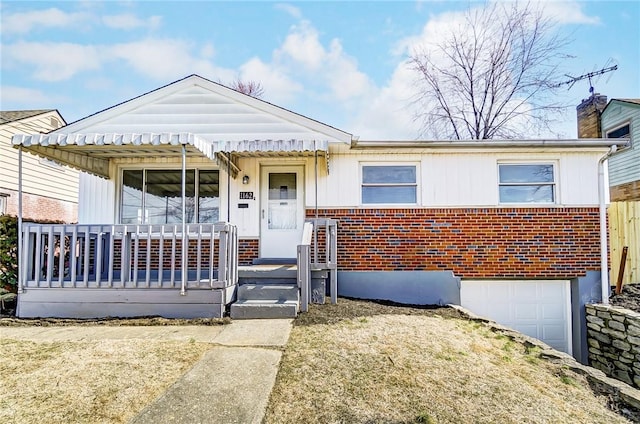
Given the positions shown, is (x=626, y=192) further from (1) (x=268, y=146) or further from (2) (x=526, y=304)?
(1) (x=268, y=146)

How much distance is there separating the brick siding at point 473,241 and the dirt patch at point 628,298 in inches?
33.2

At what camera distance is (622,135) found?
14.1 meters

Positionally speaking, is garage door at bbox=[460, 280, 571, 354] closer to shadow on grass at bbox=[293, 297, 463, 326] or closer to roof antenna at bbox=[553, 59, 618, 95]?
shadow on grass at bbox=[293, 297, 463, 326]

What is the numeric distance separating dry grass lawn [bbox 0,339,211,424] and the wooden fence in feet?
31.2

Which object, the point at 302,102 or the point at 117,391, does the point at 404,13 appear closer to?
the point at 302,102

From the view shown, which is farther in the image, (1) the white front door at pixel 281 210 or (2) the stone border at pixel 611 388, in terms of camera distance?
(1) the white front door at pixel 281 210

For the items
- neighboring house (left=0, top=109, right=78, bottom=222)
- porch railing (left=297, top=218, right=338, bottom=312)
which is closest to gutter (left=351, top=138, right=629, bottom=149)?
porch railing (left=297, top=218, right=338, bottom=312)

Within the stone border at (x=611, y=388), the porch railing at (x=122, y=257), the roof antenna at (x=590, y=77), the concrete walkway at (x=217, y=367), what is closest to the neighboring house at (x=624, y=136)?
the roof antenna at (x=590, y=77)

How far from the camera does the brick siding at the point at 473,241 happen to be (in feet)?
25.0

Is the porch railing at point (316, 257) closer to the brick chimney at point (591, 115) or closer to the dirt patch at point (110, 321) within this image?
the dirt patch at point (110, 321)

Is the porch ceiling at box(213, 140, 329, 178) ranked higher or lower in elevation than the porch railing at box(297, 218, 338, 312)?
higher

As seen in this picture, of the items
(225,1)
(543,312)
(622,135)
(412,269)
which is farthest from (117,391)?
(622,135)

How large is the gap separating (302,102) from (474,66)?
8.70 metres

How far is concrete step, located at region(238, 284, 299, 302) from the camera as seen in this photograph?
5.84 m
